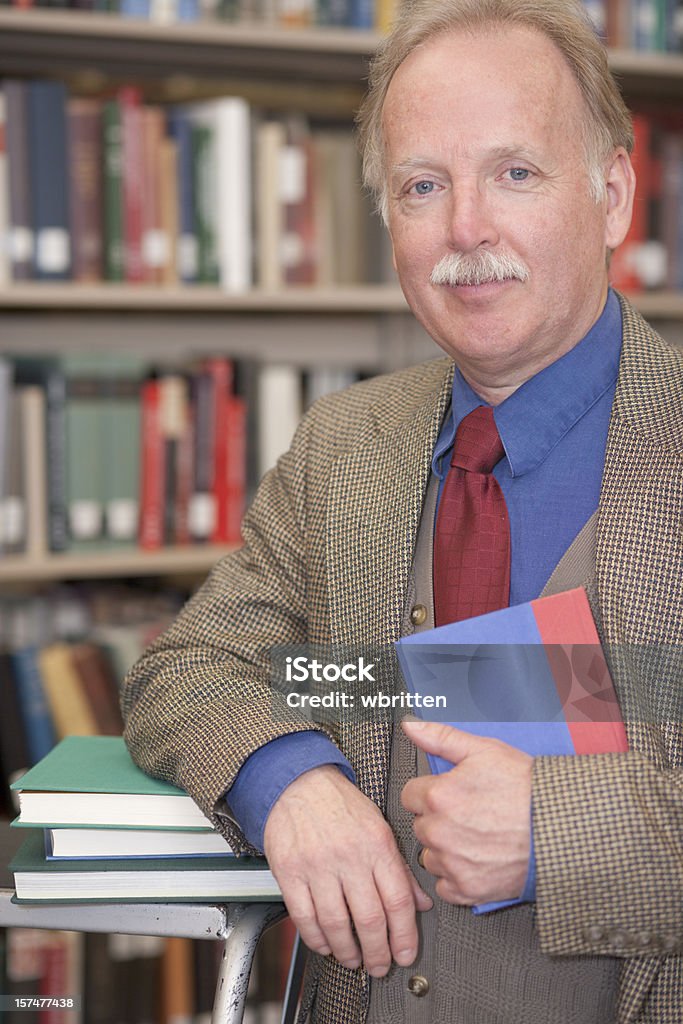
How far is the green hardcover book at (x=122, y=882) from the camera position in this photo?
1035 mm

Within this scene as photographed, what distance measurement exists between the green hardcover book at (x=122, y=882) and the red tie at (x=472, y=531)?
332 millimetres

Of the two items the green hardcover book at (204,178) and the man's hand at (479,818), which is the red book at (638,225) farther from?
the man's hand at (479,818)

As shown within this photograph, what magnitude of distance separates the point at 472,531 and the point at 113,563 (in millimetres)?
1127

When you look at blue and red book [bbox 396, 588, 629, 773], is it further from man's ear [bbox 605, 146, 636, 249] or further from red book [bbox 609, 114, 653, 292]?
red book [bbox 609, 114, 653, 292]

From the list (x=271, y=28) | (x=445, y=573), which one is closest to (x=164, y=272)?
(x=271, y=28)

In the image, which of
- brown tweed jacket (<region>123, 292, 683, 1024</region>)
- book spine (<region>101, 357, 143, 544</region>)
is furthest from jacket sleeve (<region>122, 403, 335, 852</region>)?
book spine (<region>101, 357, 143, 544</region>)

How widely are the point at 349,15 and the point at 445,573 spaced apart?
146cm

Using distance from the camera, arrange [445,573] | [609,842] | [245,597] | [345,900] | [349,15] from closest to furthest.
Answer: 1. [609,842]
2. [345,900]
3. [445,573]
4. [245,597]
5. [349,15]

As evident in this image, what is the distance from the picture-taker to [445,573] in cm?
118

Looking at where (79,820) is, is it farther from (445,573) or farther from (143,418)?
(143,418)

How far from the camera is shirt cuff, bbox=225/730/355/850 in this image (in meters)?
1.06

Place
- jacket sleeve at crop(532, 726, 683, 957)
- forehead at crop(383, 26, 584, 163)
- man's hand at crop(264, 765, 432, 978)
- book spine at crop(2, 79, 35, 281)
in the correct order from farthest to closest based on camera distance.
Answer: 1. book spine at crop(2, 79, 35, 281)
2. forehead at crop(383, 26, 584, 163)
3. man's hand at crop(264, 765, 432, 978)
4. jacket sleeve at crop(532, 726, 683, 957)

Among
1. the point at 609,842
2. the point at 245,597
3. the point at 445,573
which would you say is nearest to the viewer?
the point at 609,842

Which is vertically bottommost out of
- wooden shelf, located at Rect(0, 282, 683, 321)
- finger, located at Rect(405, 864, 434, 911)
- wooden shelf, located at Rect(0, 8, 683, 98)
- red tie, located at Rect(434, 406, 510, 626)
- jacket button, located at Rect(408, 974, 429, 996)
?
jacket button, located at Rect(408, 974, 429, 996)
